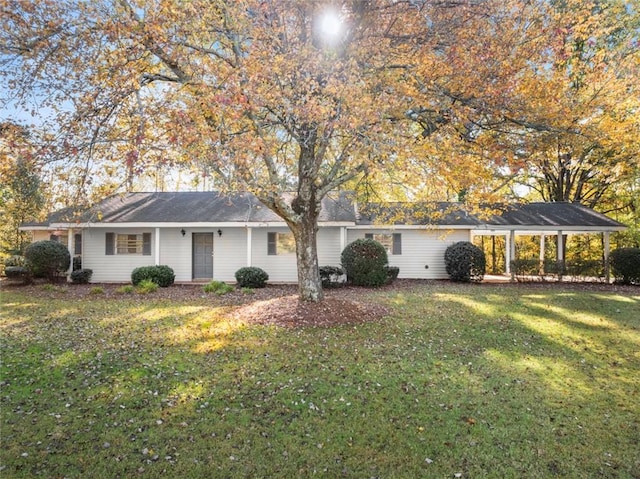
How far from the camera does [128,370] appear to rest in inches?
216

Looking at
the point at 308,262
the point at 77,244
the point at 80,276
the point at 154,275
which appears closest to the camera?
the point at 308,262

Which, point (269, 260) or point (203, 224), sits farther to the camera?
point (269, 260)

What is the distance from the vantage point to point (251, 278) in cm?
1463

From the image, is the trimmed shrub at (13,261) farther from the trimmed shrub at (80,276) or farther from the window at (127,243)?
the window at (127,243)

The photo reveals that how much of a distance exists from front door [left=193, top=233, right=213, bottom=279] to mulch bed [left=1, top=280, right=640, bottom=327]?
1.43 metres

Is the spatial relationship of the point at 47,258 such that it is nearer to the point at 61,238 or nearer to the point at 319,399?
the point at 61,238

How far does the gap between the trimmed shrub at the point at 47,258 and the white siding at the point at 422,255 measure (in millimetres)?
14029

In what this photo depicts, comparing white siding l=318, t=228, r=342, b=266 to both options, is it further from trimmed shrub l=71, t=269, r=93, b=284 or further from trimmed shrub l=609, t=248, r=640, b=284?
trimmed shrub l=609, t=248, r=640, b=284

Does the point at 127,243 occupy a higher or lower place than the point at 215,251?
higher

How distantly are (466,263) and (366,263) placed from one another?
493 centimetres

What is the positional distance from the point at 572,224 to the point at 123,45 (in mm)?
18551

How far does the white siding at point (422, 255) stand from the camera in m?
17.8

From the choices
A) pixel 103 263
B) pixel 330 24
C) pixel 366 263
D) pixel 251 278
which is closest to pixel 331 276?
pixel 366 263

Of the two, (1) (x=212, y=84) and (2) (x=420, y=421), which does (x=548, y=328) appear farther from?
(1) (x=212, y=84)
